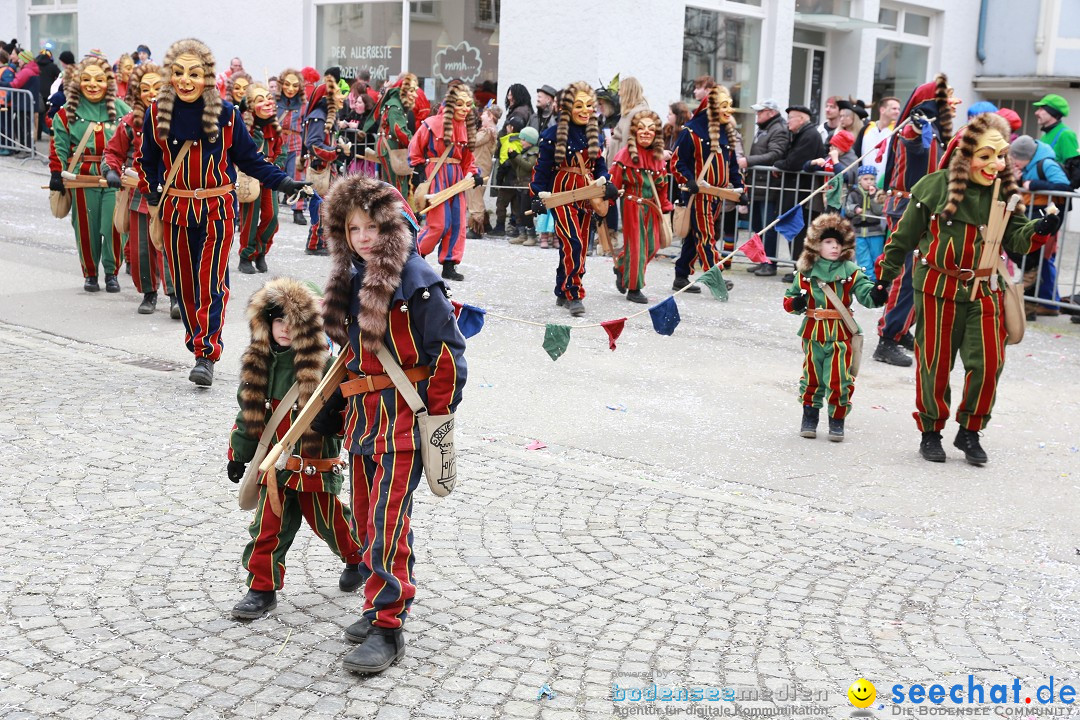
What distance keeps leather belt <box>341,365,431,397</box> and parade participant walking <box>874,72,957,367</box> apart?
6.45 metres

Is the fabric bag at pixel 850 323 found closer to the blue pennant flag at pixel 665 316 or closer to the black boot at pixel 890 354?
the blue pennant flag at pixel 665 316

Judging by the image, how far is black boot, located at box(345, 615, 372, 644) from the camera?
453 centimetres

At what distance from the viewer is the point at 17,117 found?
22.8 m

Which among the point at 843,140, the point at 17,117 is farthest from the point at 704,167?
the point at 17,117

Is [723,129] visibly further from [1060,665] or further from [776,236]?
[1060,665]

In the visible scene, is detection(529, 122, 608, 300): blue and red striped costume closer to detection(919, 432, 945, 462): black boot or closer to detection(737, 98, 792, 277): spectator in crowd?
detection(737, 98, 792, 277): spectator in crowd

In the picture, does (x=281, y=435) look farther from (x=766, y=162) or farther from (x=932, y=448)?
(x=766, y=162)

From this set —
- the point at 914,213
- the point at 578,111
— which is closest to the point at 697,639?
the point at 914,213

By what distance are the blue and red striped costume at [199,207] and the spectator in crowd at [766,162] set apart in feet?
23.2

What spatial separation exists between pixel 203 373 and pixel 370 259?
4245mm

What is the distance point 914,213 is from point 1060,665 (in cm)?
339

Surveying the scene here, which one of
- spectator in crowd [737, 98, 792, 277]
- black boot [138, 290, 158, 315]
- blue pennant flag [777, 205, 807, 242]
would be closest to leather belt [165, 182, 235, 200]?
black boot [138, 290, 158, 315]

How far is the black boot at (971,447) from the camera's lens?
7.30 m

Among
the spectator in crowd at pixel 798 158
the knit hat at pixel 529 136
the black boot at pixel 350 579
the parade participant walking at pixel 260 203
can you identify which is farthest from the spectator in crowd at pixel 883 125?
the black boot at pixel 350 579
